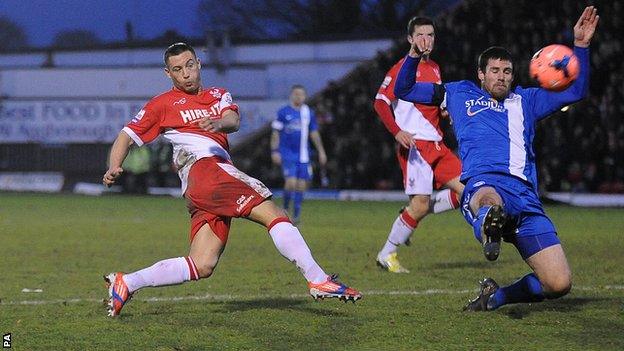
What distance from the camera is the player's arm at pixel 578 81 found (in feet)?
25.3

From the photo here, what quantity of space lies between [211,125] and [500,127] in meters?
2.05

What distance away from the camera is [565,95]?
8047 mm

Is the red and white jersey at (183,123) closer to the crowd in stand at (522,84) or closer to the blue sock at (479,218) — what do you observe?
the blue sock at (479,218)

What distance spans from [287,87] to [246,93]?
5.10 feet

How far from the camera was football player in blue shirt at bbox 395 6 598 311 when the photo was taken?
26.1 ft

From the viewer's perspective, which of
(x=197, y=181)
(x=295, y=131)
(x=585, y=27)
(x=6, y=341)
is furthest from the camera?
(x=295, y=131)

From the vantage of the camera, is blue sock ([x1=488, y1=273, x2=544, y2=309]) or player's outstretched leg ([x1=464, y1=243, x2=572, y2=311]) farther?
blue sock ([x1=488, y1=273, x2=544, y2=309])

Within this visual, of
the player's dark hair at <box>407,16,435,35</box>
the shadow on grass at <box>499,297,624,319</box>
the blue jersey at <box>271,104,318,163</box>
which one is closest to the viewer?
the shadow on grass at <box>499,297,624,319</box>

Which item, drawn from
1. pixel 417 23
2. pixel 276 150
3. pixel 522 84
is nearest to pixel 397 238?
pixel 417 23

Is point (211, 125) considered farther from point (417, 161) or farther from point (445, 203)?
point (445, 203)

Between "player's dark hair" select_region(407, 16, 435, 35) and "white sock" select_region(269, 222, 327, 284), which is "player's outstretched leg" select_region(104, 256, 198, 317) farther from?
"player's dark hair" select_region(407, 16, 435, 35)

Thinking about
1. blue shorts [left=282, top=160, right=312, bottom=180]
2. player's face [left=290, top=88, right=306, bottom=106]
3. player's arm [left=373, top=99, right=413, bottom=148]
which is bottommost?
blue shorts [left=282, top=160, right=312, bottom=180]

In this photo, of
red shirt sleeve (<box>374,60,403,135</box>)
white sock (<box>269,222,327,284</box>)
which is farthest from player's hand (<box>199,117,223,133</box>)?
red shirt sleeve (<box>374,60,403,135</box>)

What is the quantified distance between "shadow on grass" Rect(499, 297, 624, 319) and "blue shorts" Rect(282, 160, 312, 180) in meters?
11.8
